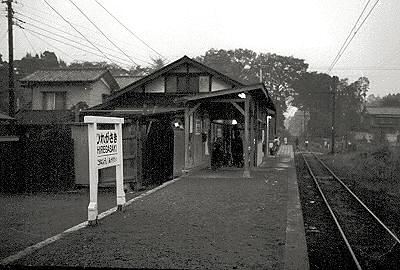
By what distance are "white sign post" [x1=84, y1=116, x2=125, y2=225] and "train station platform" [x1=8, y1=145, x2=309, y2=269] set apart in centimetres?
36

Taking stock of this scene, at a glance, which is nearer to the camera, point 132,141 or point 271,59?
point 132,141

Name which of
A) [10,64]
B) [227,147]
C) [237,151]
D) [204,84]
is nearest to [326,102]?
[227,147]

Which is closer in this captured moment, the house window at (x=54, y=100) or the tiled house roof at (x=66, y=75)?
the tiled house roof at (x=66, y=75)

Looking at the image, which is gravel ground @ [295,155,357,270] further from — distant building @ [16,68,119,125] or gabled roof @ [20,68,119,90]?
gabled roof @ [20,68,119,90]

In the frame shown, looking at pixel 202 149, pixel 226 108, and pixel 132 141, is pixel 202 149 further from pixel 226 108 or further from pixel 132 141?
pixel 132 141

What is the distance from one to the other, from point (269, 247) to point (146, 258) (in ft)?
5.64

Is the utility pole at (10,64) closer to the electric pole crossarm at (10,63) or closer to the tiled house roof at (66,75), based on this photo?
the electric pole crossarm at (10,63)

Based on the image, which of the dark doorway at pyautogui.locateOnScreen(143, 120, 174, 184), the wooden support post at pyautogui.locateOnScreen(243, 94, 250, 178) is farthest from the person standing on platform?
the wooden support post at pyautogui.locateOnScreen(243, 94, 250, 178)

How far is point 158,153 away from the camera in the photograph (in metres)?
17.0

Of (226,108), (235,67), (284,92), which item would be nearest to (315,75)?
(284,92)

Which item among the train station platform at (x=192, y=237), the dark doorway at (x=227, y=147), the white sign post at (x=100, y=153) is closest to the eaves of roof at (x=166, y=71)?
the dark doorway at (x=227, y=147)

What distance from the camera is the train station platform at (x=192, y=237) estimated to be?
213 inches

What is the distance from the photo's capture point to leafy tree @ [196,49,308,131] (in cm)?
6166

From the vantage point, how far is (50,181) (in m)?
14.1
